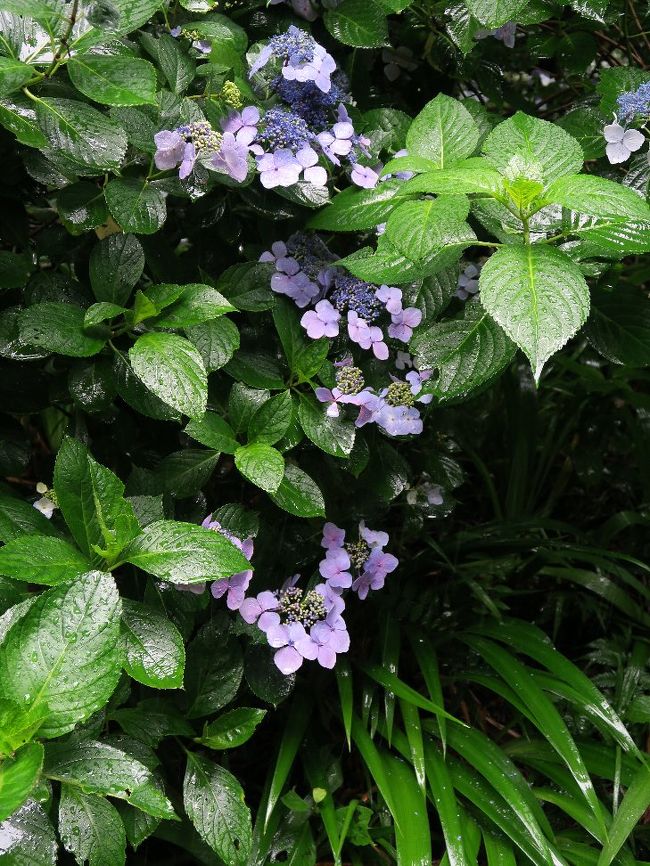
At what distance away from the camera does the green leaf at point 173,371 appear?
850 mm

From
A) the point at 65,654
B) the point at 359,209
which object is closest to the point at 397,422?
the point at 359,209

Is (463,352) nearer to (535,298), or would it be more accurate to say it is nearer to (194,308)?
(535,298)

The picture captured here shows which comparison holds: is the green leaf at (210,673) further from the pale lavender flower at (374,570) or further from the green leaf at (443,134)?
the green leaf at (443,134)

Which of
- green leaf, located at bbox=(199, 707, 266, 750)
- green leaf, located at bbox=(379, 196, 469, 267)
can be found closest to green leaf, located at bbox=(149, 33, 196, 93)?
green leaf, located at bbox=(379, 196, 469, 267)

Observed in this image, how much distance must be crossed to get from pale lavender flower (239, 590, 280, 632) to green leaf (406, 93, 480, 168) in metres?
0.58

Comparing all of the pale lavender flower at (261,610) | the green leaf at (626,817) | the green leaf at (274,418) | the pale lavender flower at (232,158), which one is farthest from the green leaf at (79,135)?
the green leaf at (626,817)

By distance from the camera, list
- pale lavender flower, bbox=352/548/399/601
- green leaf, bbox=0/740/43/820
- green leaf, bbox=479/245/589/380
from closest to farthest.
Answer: green leaf, bbox=0/740/43/820, green leaf, bbox=479/245/589/380, pale lavender flower, bbox=352/548/399/601

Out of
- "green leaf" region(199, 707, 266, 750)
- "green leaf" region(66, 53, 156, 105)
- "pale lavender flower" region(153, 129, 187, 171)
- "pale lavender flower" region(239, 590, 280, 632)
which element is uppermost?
"green leaf" region(66, 53, 156, 105)

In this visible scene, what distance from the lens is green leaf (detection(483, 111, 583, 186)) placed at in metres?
0.91

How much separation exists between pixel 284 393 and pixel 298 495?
0.13 m

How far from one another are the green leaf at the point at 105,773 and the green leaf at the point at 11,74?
0.67m

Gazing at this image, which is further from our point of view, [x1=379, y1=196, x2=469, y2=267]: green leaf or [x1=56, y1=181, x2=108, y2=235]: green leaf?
[x1=56, y1=181, x2=108, y2=235]: green leaf

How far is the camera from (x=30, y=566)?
32.3 inches

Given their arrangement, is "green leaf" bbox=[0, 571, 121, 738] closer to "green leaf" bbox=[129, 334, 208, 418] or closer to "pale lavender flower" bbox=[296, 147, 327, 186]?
"green leaf" bbox=[129, 334, 208, 418]
